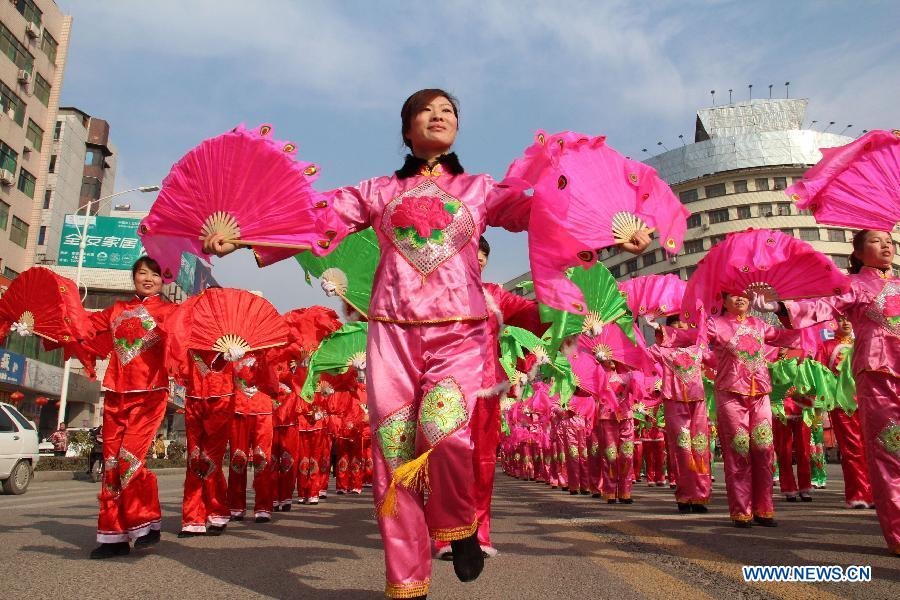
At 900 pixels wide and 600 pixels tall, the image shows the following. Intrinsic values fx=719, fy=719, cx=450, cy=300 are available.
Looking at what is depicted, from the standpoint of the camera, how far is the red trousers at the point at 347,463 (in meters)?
14.0

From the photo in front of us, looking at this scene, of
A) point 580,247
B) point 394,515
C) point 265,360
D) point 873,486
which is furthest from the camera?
point 265,360

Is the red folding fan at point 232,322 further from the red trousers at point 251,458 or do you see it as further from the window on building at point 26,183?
the window on building at point 26,183

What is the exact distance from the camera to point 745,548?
4.79 m

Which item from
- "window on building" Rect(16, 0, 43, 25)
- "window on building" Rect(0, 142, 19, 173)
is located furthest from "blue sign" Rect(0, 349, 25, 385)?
"window on building" Rect(16, 0, 43, 25)

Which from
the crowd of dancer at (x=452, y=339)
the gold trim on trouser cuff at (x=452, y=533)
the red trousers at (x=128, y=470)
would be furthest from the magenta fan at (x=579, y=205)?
the red trousers at (x=128, y=470)

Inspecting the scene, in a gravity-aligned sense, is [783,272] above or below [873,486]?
above

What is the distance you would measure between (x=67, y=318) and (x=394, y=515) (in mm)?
3569

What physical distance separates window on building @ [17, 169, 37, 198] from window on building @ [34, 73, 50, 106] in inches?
155

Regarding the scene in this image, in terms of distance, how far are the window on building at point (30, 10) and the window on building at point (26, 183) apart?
23.4 feet

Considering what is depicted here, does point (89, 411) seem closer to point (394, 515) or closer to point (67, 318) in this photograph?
point (67, 318)

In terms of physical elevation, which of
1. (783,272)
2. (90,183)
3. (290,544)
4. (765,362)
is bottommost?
(290,544)

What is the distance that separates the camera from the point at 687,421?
8.09 meters

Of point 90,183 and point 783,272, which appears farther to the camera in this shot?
point 90,183

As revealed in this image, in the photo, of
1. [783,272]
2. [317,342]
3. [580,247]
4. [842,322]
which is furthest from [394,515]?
[842,322]
